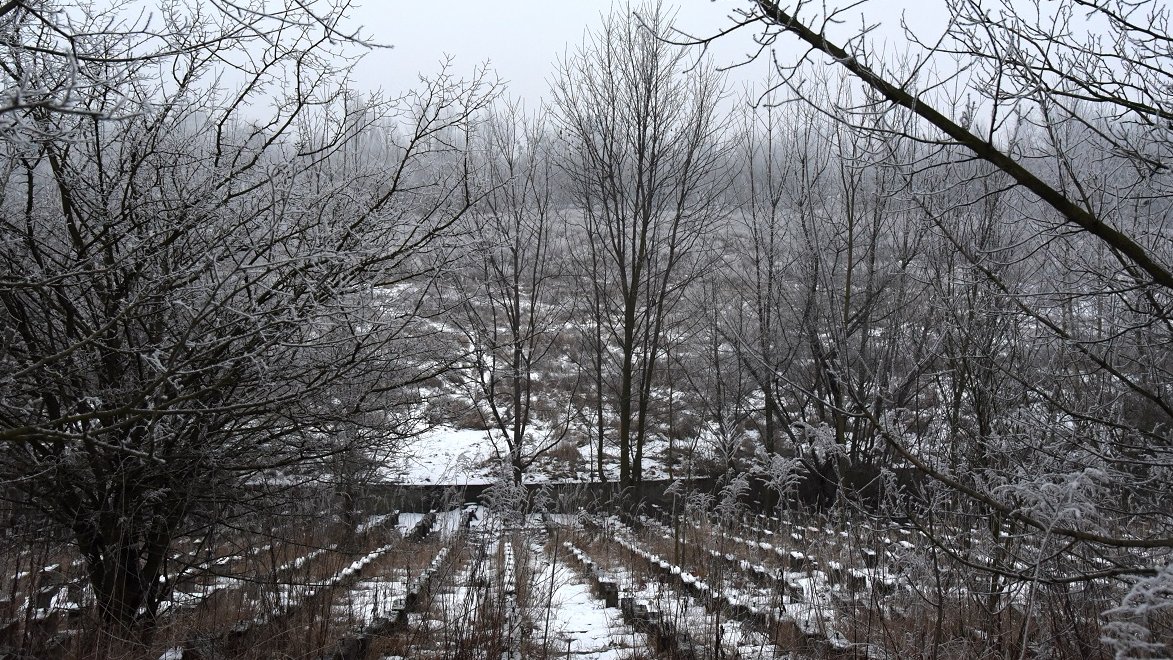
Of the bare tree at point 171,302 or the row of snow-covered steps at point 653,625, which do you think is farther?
the row of snow-covered steps at point 653,625

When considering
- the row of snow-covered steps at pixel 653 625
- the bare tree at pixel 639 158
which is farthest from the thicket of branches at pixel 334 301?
the bare tree at pixel 639 158

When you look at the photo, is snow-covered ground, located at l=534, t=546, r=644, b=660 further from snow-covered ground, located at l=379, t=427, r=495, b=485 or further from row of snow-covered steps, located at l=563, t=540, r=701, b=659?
snow-covered ground, located at l=379, t=427, r=495, b=485

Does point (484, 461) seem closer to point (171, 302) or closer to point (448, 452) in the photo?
point (448, 452)

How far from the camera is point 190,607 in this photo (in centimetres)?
425

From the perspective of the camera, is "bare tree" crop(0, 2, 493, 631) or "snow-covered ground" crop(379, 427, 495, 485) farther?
"snow-covered ground" crop(379, 427, 495, 485)

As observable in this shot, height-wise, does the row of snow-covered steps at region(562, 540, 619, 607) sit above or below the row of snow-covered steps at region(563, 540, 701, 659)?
below

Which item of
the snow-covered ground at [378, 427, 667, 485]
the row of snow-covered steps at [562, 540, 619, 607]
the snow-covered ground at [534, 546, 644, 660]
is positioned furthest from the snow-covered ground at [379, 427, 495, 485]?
the snow-covered ground at [534, 546, 644, 660]

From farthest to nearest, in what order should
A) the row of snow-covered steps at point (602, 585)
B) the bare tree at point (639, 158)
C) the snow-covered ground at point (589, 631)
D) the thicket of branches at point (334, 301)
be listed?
the bare tree at point (639, 158)
the row of snow-covered steps at point (602, 585)
the snow-covered ground at point (589, 631)
the thicket of branches at point (334, 301)

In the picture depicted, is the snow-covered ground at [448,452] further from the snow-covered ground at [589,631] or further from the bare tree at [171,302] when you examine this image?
the bare tree at [171,302]

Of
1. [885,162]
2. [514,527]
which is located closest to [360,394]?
[514,527]

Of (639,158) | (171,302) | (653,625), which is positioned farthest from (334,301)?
(639,158)

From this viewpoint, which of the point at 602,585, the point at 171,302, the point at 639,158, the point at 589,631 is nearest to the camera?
the point at 171,302

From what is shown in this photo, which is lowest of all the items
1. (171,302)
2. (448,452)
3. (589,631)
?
(589,631)

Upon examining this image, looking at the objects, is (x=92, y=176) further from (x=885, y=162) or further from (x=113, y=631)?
(x=885, y=162)
